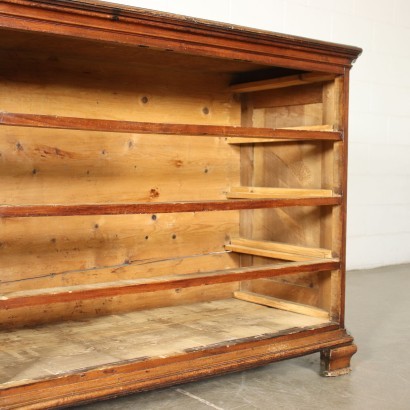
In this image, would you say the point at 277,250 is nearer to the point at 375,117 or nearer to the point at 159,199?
the point at 159,199

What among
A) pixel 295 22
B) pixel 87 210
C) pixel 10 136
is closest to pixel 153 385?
pixel 87 210

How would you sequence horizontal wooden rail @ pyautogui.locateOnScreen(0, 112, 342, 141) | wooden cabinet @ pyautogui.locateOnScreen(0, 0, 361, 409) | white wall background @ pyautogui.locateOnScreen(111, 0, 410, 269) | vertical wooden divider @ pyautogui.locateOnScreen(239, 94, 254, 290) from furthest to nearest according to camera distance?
white wall background @ pyautogui.locateOnScreen(111, 0, 410, 269) < vertical wooden divider @ pyautogui.locateOnScreen(239, 94, 254, 290) < wooden cabinet @ pyautogui.locateOnScreen(0, 0, 361, 409) < horizontal wooden rail @ pyautogui.locateOnScreen(0, 112, 342, 141)

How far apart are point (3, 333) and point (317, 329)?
112cm

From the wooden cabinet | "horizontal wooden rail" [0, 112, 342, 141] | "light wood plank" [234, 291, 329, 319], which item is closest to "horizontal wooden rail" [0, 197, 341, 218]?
the wooden cabinet

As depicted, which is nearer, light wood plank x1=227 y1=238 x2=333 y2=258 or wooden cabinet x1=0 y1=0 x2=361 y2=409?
wooden cabinet x1=0 y1=0 x2=361 y2=409

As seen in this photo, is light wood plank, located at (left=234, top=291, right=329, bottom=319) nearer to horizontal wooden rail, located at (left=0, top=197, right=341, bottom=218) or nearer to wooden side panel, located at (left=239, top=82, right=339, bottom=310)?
wooden side panel, located at (left=239, top=82, right=339, bottom=310)

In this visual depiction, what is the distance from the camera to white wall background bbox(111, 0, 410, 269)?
15.0ft

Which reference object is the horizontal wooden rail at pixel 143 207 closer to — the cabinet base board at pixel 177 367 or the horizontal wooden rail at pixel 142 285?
the horizontal wooden rail at pixel 142 285

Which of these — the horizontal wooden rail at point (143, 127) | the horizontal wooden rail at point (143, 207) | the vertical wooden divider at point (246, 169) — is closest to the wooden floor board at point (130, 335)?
the vertical wooden divider at point (246, 169)

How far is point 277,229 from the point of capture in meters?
2.92

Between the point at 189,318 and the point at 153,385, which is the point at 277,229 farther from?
the point at 153,385

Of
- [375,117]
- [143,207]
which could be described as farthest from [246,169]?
[375,117]

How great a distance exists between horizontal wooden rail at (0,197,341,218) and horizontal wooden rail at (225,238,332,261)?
245 millimetres

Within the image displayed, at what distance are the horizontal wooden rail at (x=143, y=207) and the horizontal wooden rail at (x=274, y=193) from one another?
8cm
